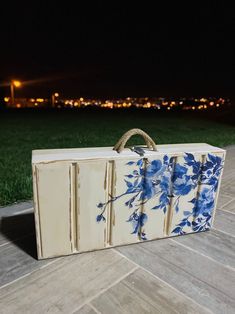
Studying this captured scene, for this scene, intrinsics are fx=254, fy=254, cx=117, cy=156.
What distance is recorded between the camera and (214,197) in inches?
76.5

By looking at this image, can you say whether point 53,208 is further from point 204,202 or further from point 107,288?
point 204,202

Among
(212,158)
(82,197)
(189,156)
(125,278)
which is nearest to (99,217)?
(82,197)

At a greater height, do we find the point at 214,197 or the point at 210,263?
the point at 214,197

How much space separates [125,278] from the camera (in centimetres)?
148

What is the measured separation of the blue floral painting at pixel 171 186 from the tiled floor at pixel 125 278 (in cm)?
17

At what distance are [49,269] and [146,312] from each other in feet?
2.05

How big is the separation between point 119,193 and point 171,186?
0.39 metres

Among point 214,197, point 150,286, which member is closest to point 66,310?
point 150,286

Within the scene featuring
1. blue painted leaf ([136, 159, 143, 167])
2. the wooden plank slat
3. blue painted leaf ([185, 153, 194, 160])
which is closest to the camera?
the wooden plank slat

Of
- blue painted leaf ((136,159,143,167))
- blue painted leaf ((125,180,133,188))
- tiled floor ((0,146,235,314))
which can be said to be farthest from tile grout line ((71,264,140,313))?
blue painted leaf ((136,159,143,167))

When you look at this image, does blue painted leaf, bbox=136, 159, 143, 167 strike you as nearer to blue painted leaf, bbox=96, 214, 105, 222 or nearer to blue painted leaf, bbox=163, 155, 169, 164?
blue painted leaf, bbox=163, 155, 169, 164

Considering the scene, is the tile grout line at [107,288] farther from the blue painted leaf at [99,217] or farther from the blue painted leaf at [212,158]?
the blue painted leaf at [212,158]

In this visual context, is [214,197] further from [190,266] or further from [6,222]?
[6,222]

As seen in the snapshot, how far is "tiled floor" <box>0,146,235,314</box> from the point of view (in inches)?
51.1
